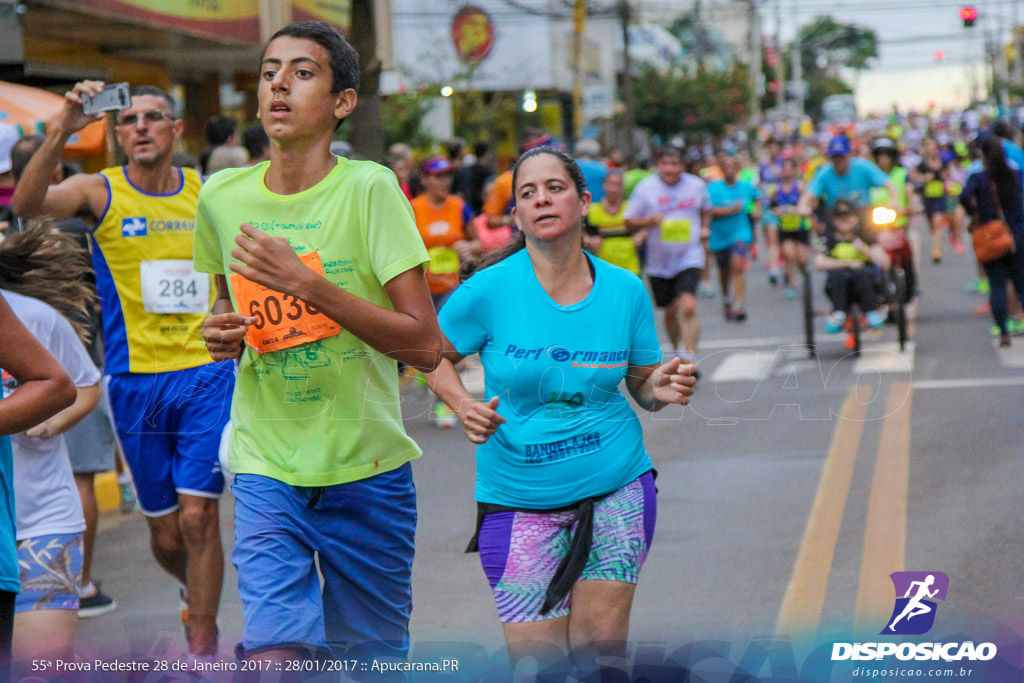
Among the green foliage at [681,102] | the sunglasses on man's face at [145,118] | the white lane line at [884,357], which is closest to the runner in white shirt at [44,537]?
the sunglasses on man's face at [145,118]

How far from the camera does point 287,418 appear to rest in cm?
354

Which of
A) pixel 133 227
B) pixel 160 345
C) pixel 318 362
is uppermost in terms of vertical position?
pixel 133 227

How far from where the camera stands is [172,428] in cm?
500

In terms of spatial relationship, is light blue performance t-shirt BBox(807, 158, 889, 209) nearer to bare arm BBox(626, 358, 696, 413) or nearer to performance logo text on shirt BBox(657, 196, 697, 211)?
performance logo text on shirt BBox(657, 196, 697, 211)

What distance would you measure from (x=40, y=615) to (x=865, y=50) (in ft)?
453

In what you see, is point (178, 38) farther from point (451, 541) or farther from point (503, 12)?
point (503, 12)

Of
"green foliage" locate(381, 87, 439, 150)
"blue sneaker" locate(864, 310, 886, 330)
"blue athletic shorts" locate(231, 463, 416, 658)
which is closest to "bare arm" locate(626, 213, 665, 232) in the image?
"blue sneaker" locate(864, 310, 886, 330)

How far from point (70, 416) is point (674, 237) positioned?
825 cm

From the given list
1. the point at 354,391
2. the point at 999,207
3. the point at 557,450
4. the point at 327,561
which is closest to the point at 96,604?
the point at 327,561

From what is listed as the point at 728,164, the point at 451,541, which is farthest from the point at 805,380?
the point at 728,164

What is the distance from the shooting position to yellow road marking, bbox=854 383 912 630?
5.27 m

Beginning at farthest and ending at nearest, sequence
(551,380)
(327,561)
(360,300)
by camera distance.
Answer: (551,380)
(327,561)
(360,300)

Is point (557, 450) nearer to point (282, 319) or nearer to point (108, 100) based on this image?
point (282, 319)

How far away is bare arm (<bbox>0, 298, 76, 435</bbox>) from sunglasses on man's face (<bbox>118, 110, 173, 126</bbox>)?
8.16 feet
